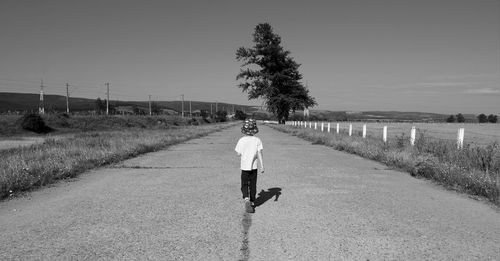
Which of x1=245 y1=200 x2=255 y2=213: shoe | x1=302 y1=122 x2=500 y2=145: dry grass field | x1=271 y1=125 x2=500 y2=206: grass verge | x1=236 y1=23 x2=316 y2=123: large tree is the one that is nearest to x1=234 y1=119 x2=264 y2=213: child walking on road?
x1=245 y1=200 x2=255 y2=213: shoe

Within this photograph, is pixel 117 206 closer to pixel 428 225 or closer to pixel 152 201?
pixel 152 201

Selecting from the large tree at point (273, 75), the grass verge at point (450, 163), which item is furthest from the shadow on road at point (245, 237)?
the large tree at point (273, 75)

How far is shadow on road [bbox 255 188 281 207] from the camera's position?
23.7 feet

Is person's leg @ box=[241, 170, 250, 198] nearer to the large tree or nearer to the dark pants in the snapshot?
the dark pants

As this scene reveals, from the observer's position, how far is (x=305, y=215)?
6086 millimetres

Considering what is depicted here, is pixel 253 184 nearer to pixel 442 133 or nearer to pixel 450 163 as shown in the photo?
pixel 450 163

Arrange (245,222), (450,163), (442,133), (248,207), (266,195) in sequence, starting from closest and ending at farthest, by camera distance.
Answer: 1. (245,222)
2. (248,207)
3. (266,195)
4. (450,163)
5. (442,133)

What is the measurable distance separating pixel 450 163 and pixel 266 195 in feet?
18.1

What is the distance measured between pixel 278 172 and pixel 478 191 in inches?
187

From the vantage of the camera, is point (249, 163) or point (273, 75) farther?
point (273, 75)

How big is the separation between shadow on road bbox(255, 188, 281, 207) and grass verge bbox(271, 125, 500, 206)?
363cm

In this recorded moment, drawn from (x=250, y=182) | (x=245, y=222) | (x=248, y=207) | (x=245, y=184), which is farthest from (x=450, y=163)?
(x=245, y=222)

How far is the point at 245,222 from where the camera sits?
5.70 meters

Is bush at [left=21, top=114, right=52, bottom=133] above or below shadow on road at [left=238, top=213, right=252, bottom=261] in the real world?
below
